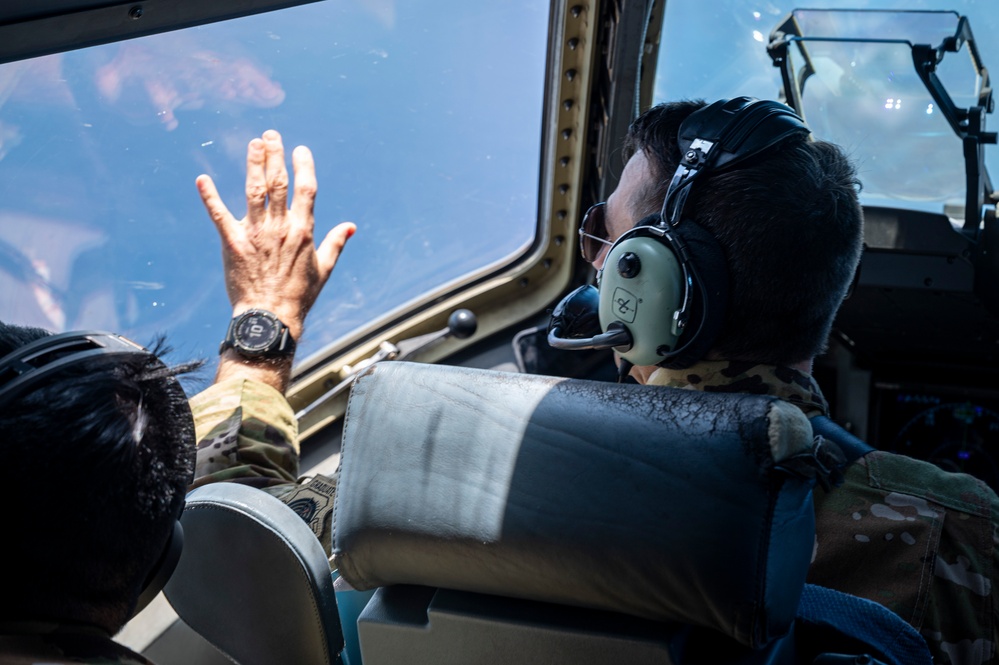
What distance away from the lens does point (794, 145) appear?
4.63ft

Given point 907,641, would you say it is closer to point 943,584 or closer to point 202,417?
point 943,584

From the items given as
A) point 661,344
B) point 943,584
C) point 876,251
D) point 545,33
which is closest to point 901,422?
point 876,251

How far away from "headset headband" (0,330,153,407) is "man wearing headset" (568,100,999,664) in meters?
0.70

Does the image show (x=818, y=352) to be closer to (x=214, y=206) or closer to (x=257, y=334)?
(x=257, y=334)

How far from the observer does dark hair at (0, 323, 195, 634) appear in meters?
0.86

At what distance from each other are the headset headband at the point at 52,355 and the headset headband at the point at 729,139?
31.1 inches

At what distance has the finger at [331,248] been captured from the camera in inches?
86.7

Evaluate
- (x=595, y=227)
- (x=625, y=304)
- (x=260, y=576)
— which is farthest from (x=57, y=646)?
(x=595, y=227)

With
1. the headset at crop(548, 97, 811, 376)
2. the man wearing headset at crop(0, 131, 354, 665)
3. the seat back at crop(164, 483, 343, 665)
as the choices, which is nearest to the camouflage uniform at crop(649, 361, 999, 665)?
the headset at crop(548, 97, 811, 376)

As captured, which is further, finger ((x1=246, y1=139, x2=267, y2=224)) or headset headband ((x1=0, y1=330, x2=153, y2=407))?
finger ((x1=246, y1=139, x2=267, y2=224))

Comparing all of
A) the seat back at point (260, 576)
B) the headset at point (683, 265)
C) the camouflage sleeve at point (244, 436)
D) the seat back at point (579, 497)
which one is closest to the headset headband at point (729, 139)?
the headset at point (683, 265)

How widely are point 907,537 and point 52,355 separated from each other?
3.97 feet

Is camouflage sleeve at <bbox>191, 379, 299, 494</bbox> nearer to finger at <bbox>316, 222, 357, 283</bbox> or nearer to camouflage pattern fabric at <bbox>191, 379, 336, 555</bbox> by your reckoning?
camouflage pattern fabric at <bbox>191, 379, 336, 555</bbox>

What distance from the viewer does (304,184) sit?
2.18 m
